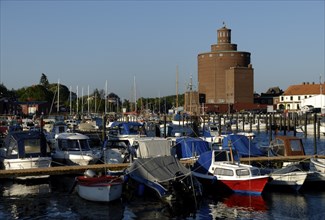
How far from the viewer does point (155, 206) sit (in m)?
28.0

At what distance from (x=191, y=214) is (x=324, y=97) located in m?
123

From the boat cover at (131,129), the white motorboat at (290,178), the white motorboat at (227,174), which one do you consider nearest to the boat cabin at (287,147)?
the white motorboat at (290,178)

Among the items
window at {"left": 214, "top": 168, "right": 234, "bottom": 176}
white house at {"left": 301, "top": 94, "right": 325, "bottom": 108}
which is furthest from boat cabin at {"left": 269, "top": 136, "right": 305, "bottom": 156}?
white house at {"left": 301, "top": 94, "right": 325, "bottom": 108}

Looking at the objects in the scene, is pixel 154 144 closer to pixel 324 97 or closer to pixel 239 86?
pixel 324 97

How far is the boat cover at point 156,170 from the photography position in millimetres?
29219

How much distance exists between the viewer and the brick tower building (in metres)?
160

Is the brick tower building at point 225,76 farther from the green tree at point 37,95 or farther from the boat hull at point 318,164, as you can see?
the boat hull at point 318,164

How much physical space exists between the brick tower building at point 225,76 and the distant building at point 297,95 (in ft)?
40.5

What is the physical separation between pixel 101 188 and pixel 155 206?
10.5 feet

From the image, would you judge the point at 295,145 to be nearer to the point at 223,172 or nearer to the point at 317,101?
the point at 223,172

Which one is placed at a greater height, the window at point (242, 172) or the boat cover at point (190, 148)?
the boat cover at point (190, 148)

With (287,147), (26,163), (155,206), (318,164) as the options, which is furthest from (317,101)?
(155,206)

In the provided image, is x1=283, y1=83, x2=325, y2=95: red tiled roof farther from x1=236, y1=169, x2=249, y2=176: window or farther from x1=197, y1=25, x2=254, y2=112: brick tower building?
x1=236, y1=169, x2=249, y2=176: window

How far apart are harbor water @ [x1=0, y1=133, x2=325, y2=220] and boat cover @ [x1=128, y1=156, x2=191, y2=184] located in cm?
121
